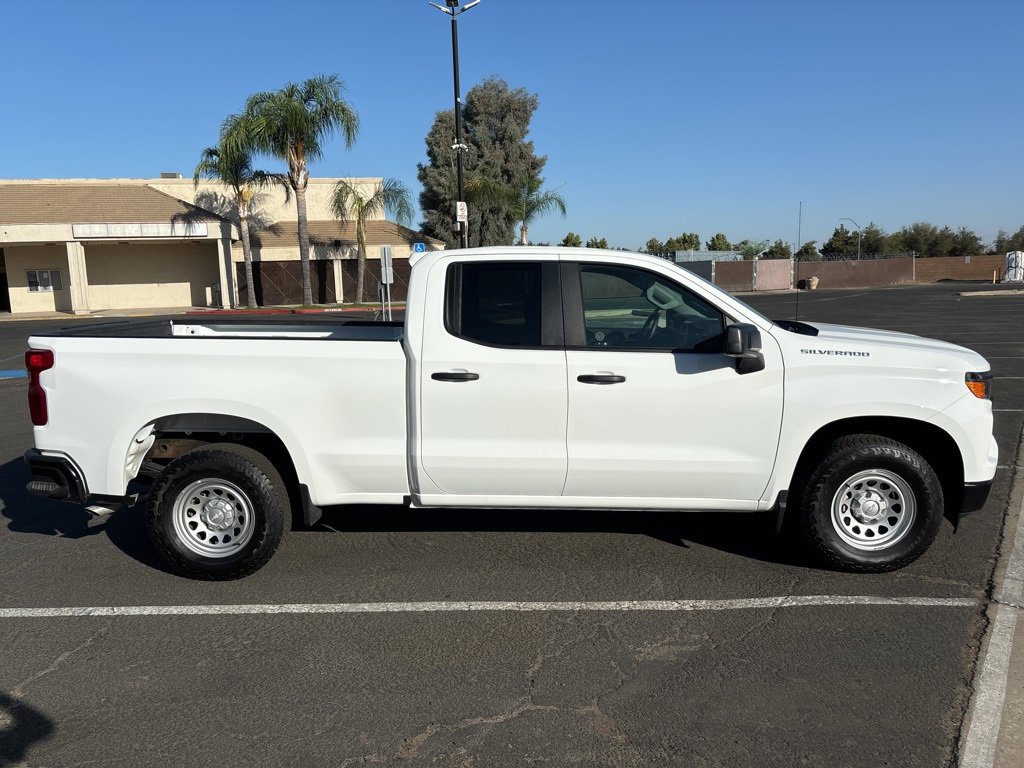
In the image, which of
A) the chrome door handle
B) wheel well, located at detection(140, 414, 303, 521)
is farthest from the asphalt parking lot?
the chrome door handle

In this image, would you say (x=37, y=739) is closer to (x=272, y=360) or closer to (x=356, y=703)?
(x=356, y=703)

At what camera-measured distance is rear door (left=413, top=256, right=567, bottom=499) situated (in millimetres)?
4621

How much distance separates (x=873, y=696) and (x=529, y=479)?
203 cm

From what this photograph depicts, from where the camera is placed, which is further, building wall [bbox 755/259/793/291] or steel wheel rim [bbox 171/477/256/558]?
building wall [bbox 755/259/793/291]

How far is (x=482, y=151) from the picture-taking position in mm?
Result: 51406

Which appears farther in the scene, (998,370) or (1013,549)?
(998,370)

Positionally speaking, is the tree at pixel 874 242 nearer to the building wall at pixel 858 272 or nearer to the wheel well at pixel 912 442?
the building wall at pixel 858 272

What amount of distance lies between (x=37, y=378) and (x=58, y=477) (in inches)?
23.1

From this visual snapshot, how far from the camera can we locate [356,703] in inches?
140

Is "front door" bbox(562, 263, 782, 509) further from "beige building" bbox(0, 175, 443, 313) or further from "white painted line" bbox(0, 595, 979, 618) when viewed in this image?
"beige building" bbox(0, 175, 443, 313)

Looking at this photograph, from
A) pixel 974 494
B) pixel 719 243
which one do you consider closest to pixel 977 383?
pixel 974 494

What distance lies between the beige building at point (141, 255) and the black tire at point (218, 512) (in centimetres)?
3136

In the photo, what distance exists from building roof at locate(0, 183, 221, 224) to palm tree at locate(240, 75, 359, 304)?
4.88 metres

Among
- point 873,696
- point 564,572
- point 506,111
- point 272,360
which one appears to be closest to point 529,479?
point 564,572
